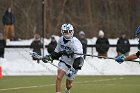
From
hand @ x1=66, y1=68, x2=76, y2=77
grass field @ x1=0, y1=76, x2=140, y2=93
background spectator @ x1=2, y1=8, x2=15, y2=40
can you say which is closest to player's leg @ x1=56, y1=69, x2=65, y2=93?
hand @ x1=66, y1=68, x2=76, y2=77

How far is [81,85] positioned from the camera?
980 inches

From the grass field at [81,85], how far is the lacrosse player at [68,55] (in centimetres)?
304

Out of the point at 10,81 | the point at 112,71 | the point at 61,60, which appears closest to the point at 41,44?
the point at 112,71

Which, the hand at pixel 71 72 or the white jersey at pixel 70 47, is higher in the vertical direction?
the white jersey at pixel 70 47

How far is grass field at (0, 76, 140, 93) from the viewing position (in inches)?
888

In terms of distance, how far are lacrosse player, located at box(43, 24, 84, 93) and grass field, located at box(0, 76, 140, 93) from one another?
304cm

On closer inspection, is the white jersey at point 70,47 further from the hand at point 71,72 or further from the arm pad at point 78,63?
the hand at point 71,72

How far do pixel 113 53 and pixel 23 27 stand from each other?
16.2m

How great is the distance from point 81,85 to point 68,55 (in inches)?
234

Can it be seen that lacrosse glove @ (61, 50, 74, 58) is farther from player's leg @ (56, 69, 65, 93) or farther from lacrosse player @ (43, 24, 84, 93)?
player's leg @ (56, 69, 65, 93)

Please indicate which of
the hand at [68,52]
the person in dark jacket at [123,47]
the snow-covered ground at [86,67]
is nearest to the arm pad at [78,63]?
the hand at [68,52]

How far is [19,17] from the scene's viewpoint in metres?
51.3

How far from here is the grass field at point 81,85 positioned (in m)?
22.6

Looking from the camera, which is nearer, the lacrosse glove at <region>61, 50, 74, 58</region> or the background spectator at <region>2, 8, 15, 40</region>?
the lacrosse glove at <region>61, 50, 74, 58</region>
